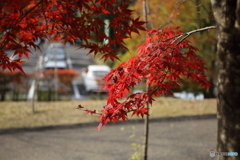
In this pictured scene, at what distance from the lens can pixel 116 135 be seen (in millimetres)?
6699

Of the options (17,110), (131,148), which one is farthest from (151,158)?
(17,110)

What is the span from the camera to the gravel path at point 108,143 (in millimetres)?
5500

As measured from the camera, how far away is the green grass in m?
7.50

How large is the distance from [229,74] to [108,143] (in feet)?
13.2

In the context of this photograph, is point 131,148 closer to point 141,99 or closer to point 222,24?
point 141,99

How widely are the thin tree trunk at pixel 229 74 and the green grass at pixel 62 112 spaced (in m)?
5.25

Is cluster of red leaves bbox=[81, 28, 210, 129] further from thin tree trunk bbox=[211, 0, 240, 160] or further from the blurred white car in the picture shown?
the blurred white car

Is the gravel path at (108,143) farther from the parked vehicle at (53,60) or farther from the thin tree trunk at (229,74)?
the parked vehicle at (53,60)

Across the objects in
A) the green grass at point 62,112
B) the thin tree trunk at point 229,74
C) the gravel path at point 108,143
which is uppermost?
the thin tree trunk at point 229,74

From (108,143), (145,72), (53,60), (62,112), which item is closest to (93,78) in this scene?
(62,112)

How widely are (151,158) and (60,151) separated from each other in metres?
1.76

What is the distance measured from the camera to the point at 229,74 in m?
2.60

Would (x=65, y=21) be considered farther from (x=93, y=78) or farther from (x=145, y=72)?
(x=93, y=78)

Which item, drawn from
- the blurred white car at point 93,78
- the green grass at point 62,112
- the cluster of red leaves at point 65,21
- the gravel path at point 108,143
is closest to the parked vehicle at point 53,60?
the blurred white car at point 93,78
